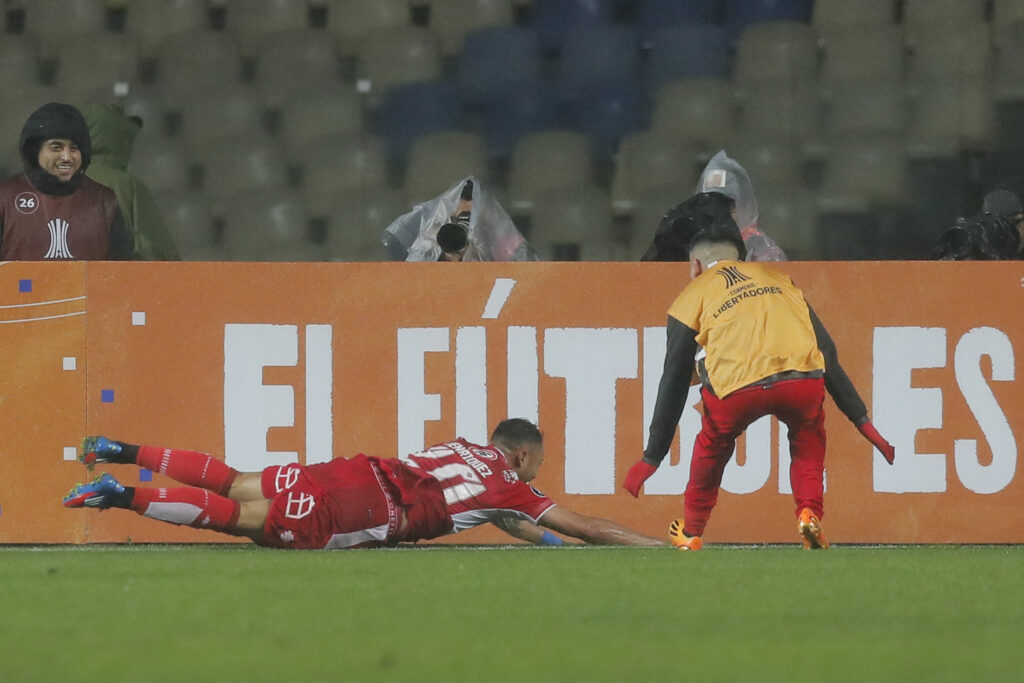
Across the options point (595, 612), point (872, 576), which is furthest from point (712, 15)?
point (595, 612)

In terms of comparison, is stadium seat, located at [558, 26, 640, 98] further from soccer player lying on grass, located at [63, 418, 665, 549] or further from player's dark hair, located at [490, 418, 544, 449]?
soccer player lying on grass, located at [63, 418, 665, 549]

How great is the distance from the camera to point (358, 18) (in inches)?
376

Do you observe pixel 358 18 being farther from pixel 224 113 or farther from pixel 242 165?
pixel 242 165

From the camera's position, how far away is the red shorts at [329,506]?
6.21 meters

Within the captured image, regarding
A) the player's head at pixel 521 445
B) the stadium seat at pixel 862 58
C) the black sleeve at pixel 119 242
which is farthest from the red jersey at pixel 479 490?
the stadium seat at pixel 862 58

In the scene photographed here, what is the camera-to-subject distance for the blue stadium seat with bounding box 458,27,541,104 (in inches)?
367

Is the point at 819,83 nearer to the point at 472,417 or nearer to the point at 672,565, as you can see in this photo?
the point at 472,417

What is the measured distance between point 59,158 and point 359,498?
93.1 inches

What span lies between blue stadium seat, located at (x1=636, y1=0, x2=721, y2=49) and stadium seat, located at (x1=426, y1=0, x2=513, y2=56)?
0.75m

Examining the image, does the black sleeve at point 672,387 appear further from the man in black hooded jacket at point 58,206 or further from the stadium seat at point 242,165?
the stadium seat at point 242,165

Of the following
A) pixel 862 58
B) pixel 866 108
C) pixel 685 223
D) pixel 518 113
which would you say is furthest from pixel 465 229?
pixel 862 58

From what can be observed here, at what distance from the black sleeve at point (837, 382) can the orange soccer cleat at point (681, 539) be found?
76 cm

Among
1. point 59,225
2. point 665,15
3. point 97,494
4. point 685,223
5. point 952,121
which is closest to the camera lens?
point 97,494

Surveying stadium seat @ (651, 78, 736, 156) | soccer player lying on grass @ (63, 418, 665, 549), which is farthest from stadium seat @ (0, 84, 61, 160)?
soccer player lying on grass @ (63, 418, 665, 549)
